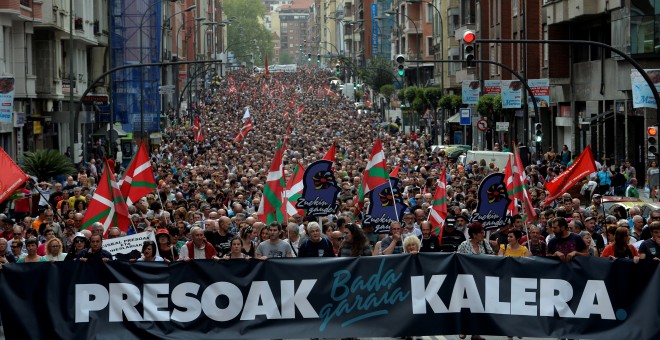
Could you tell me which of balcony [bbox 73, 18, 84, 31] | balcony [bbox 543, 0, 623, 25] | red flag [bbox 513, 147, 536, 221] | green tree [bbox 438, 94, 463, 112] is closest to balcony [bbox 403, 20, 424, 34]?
green tree [bbox 438, 94, 463, 112]

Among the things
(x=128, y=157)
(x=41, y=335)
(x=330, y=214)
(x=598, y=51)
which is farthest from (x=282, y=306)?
(x=128, y=157)

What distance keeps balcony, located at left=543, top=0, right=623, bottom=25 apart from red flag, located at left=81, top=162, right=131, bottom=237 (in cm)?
2791

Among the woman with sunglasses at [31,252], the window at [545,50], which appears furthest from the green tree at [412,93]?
the woman with sunglasses at [31,252]

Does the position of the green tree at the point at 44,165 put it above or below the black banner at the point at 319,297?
above

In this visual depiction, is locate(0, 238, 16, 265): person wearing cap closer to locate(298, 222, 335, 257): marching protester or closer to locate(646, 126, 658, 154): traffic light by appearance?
locate(298, 222, 335, 257): marching protester

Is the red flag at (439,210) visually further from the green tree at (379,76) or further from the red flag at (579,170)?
the green tree at (379,76)

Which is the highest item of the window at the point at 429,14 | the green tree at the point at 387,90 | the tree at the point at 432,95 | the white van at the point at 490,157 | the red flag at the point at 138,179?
the window at the point at 429,14

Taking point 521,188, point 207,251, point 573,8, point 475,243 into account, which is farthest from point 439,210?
point 573,8

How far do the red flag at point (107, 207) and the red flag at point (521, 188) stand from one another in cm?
520

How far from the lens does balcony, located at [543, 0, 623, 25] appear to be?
44938 millimetres

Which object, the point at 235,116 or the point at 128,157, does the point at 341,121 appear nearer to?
the point at 235,116

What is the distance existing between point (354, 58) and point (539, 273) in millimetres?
142894

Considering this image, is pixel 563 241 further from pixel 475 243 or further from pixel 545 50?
pixel 545 50

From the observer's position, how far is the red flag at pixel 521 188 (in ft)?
58.6
